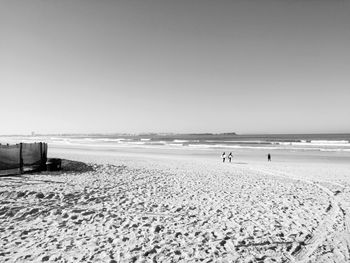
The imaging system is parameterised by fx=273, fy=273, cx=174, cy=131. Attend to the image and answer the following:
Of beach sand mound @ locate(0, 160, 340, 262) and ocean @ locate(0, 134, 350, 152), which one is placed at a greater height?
ocean @ locate(0, 134, 350, 152)

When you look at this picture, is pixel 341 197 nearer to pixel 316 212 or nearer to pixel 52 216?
pixel 316 212

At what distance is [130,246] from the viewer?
6270 mm

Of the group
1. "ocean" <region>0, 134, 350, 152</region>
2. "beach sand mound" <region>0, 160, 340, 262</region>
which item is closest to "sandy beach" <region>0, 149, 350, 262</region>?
"beach sand mound" <region>0, 160, 340, 262</region>

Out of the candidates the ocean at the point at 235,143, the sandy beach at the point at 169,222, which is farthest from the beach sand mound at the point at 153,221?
the ocean at the point at 235,143

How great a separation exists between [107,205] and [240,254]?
5.23 metres

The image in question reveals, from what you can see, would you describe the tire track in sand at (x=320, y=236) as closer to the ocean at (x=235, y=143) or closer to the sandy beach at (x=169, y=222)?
the sandy beach at (x=169, y=222)

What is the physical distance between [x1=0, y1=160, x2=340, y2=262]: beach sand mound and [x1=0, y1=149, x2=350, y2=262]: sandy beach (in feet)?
0.07

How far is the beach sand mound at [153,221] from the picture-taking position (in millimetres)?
5973

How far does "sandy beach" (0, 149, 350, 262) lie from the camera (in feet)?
19.6

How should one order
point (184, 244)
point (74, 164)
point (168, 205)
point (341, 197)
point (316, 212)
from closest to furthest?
point (184, 244) < point (316, 212) < point (168, 205) < point (341, 197) < point (74, 164)

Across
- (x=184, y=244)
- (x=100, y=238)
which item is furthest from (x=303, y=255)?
(x=100, y=238)

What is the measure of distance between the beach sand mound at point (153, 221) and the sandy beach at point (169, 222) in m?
0.02

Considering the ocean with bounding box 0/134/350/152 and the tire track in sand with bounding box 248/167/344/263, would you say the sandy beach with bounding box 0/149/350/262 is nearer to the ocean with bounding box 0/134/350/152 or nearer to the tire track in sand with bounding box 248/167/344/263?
the tire track in sand with bounding box 248/167/344/263

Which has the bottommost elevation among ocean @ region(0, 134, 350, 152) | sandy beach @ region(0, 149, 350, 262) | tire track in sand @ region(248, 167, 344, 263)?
tire track in sand @ region(248, 167, 344, 263)
